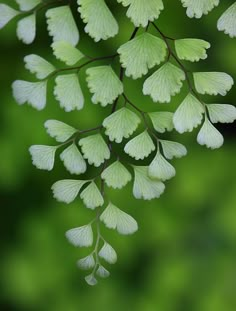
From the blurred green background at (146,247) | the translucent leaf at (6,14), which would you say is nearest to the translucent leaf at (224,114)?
the translucent leaf at (6,14)

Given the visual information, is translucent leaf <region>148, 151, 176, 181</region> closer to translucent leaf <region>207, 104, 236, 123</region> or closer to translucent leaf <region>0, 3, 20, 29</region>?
translucent leaf <region>207, 104, 236, 123</region>

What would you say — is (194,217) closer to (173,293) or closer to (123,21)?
(173,293)

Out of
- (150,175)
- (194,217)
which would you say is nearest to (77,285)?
(194,217)

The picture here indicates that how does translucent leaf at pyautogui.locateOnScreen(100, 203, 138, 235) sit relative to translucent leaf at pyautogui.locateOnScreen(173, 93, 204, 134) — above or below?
below

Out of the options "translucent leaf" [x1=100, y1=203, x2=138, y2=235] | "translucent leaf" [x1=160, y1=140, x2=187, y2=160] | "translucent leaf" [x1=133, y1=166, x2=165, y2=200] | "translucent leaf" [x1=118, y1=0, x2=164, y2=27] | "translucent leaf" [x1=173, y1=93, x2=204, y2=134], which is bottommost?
"translucent leaf" [x1=100, y1=203, x2=138, y2=235]

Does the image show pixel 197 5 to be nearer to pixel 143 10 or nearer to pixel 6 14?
pixel 143 10

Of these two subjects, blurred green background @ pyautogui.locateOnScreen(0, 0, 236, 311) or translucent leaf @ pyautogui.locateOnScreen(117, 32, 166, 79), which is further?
blurred green background @ pyautogui.locateOnScreen(0, 0, 236, 311)

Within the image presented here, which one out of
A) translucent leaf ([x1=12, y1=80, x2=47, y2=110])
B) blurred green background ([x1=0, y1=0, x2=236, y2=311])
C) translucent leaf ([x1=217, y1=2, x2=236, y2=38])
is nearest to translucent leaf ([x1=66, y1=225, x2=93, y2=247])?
translucent leaf ([x1=12, y1=80, x2=47, y2=110])

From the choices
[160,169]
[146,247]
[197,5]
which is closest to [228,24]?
[197,5]
